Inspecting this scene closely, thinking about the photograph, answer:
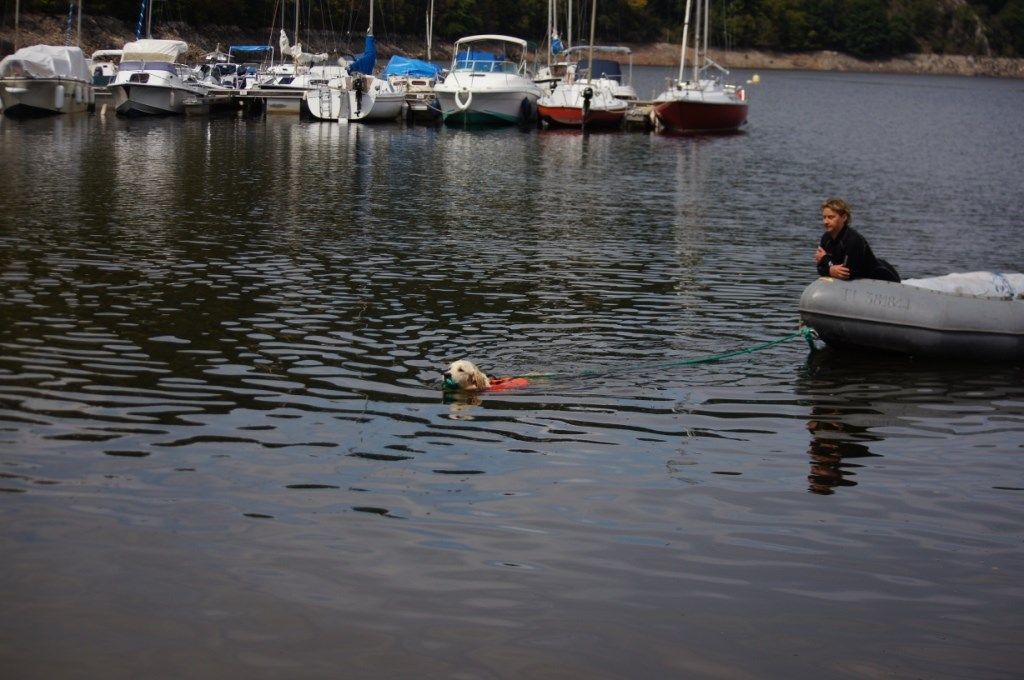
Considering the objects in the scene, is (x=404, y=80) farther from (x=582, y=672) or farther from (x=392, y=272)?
(x=582, y=672)

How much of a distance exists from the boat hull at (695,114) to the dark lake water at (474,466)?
3617 cm

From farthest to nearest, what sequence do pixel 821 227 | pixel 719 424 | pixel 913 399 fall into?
1. pixel 821 227
2. pixel 913 399
3. pixel 719 424

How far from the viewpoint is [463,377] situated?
1274cm

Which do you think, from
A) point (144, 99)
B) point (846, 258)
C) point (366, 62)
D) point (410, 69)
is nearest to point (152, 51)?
point (144, 99)

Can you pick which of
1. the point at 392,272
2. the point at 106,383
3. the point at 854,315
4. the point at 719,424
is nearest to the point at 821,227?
the point at 392,272

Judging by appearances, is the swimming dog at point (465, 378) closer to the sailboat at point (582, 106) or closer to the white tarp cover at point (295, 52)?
the sailboat at point (582, 106)

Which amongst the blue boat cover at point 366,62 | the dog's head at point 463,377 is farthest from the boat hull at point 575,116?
the dog's head at point 463,377

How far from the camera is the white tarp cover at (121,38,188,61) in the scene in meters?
65.5

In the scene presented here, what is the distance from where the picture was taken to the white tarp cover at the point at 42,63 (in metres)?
55.4

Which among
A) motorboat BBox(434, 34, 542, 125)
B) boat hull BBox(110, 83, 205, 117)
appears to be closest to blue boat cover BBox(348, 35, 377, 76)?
motorboat BBox(434, 34, 542, 125)

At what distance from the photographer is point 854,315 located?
15.2 meters

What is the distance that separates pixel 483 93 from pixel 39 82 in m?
19.3

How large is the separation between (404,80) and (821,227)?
4359 cm

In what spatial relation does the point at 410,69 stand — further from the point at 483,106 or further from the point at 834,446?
the point at 834,446
